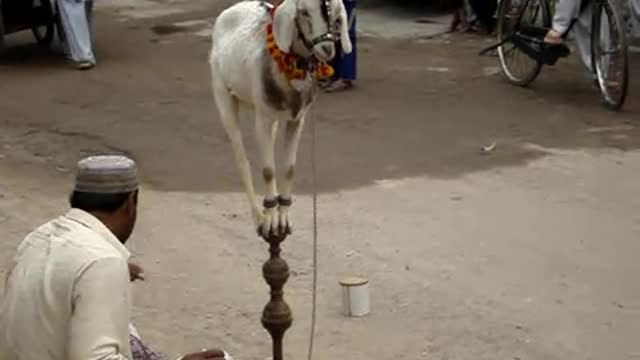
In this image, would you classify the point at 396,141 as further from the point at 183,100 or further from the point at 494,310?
the point at 494,310

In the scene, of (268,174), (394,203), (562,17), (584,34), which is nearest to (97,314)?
(268,174)

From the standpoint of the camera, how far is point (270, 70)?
4.72 metres

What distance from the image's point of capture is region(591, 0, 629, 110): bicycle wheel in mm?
9227

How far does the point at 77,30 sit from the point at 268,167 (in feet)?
22.8

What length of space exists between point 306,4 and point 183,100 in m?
5.75

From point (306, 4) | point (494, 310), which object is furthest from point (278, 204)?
point (494, 310)

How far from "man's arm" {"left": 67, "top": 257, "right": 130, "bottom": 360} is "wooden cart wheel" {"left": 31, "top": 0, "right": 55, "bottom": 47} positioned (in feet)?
31.0

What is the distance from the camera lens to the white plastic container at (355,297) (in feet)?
19.0

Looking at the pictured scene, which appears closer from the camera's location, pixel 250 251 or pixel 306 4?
pixel 306 4

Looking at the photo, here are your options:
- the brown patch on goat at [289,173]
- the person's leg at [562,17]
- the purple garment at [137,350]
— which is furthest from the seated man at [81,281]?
the person's leg at [562,17]

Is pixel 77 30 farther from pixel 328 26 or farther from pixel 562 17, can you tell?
pixel 328 26

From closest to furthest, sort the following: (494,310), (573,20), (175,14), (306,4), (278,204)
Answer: (306,4) → (278,204) → (494,310) → (573,20) → (175,14)

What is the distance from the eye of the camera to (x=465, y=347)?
18.2 feet

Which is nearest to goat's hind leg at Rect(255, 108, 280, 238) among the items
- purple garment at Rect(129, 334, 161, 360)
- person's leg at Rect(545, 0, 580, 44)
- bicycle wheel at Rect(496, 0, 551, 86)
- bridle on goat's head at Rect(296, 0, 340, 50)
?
bridle on goat's head at Rect(296, 0, 340, 50)
